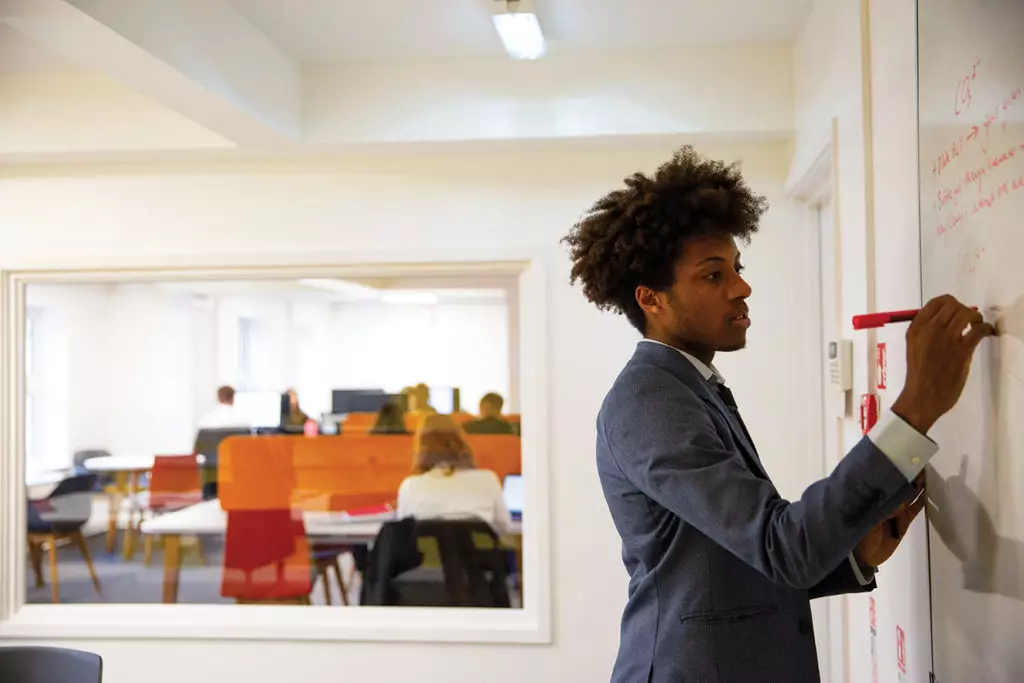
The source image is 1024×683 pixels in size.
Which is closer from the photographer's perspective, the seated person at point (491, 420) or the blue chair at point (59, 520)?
the seated person at point (491, 420)

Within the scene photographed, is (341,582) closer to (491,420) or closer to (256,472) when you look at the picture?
(256,472)

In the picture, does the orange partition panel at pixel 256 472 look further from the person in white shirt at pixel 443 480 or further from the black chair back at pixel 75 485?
the black chair back at pixel 75 485

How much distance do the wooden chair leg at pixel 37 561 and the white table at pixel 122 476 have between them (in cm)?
25

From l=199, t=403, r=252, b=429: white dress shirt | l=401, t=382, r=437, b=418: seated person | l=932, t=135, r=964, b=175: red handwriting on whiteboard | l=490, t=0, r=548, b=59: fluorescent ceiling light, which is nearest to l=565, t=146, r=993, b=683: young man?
l=932, t=135, r=964, b=175: red handwriting on whiteboard

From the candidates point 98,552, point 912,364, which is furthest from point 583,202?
point 98,552

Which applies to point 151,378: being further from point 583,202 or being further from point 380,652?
point 583,202

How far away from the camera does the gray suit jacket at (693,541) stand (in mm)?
1009

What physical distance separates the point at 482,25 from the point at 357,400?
1.58 m

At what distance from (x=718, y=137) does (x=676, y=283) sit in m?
1.78

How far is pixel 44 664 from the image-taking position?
2.06 m

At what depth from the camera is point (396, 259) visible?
3088 millimetres

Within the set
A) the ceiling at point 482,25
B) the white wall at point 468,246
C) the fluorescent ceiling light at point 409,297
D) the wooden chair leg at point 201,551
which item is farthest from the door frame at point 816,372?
the wooden chair leg at point 201,551

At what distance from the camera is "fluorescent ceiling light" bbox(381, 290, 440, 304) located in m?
3.31

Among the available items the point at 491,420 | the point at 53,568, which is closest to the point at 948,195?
the point at 491,420
